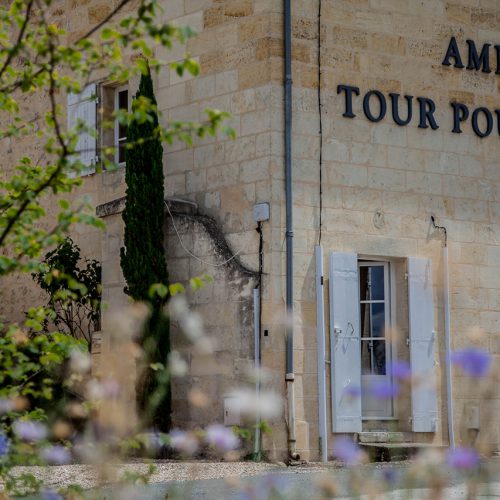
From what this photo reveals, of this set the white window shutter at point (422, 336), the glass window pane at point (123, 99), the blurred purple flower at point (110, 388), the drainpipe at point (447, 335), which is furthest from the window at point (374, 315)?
the blurred purple flower at point (110, 388)

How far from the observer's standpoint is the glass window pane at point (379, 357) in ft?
40.4

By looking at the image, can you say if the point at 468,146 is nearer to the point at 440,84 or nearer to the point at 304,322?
the point at 440,84

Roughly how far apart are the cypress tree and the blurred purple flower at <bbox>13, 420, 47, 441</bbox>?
6.35 meters

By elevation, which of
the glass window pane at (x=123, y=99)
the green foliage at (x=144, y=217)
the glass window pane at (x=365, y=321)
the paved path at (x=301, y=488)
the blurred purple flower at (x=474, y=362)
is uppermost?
the glass window pane at (x=123, y=99)

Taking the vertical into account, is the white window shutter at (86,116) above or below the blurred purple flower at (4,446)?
above

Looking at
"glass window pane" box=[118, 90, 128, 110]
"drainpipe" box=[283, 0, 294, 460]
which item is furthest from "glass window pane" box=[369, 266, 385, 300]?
"glass window pane" box=[118, 90, 128, 110]

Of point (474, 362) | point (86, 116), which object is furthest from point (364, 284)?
point (474, 362)

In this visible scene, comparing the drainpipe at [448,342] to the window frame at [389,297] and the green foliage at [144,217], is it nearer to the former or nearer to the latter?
the window frame at [389,297]

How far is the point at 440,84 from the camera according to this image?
12.9 metres

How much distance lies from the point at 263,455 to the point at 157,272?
2.17m

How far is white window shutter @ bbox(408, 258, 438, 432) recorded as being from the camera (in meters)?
12.1

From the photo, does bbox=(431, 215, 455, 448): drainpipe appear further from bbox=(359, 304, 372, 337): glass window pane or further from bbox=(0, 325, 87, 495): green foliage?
Answer: bbox=(0, 325, 87, 495): green foliage

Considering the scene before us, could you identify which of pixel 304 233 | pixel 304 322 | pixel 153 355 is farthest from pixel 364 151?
pixel 153 355

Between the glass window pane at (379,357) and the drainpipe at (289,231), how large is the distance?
1.24m
